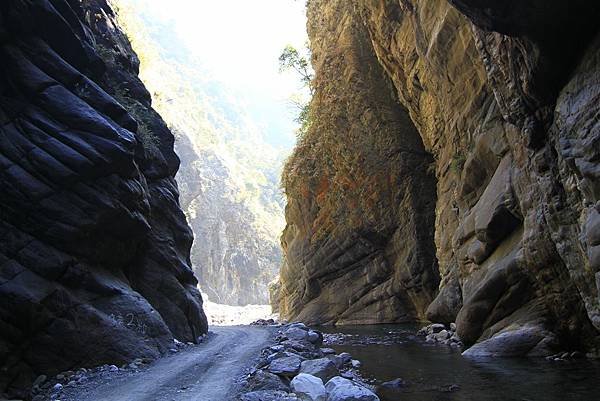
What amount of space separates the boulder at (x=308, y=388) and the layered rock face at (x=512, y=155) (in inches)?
210

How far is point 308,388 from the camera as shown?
30.1ft

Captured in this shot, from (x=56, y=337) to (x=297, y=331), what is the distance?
10360mm

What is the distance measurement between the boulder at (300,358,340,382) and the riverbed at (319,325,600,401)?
98 centimetres

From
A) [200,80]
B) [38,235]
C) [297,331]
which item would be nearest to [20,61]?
[38,235]

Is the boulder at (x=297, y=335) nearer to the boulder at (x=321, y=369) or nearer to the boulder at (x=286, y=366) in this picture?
the boulder at (x=286, y=366)

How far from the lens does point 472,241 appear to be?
688 inches

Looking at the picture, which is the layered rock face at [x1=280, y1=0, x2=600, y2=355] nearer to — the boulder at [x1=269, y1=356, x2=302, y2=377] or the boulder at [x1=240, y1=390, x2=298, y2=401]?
the boulder at [x1=269, y1=356, x2=302, y2=377]

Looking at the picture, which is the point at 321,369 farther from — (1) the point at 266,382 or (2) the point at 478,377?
(2) the point at 478,377

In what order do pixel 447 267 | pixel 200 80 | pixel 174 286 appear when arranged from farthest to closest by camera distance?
pixel 200 80, pixel 447 267, pixel 174 286

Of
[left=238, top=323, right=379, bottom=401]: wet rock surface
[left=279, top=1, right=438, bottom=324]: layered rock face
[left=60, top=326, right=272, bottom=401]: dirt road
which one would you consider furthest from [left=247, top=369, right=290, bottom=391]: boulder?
[left=279, top=1, right=438, bottom=324]: layered rock face

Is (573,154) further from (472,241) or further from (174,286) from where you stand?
(174,286)

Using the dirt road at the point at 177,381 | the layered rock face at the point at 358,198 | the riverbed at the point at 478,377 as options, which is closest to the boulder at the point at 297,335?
the riverbed at the point at 478,377

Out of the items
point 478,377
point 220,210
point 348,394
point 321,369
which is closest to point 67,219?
point 321,369

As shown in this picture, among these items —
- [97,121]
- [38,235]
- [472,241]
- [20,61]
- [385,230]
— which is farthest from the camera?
[385,230]
